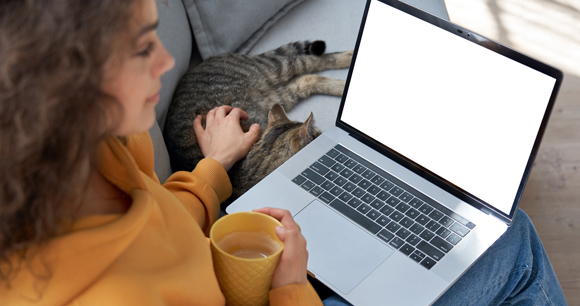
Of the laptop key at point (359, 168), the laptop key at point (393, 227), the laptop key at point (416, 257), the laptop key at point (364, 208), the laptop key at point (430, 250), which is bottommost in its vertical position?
the laptop key at point (416, 257)

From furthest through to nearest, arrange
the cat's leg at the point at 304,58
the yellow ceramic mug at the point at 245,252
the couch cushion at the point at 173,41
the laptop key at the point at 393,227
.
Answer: the cat's leg at the point at 304,58 → the couch cushion at the point at 173,41 → the laptop key at the point at 393,227 → the yellow ceramic mug at the point at 245,252

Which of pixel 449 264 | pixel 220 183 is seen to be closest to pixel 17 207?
pixel 220 183

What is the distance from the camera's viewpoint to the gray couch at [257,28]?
139 centimetres

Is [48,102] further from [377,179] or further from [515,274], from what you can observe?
[515,274]

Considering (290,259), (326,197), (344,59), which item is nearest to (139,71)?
(290,259)

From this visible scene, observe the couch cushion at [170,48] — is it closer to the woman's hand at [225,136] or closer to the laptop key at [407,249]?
the woman's hand at [225,136]

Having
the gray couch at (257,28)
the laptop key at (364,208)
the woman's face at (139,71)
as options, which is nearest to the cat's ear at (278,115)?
the gray couch at (257,28)

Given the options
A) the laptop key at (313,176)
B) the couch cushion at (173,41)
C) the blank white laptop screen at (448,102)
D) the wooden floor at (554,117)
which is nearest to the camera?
the blank white laptop screen at (448,102)

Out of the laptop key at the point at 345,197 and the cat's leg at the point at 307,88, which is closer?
the laptop key at the point at 345,197

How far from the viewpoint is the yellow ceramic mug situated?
0.64m

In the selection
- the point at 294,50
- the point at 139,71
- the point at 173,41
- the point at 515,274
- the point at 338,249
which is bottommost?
the point at 515,274

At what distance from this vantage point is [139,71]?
0.46m

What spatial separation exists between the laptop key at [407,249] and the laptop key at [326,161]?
0.27 m

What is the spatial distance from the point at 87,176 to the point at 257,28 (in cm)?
130
